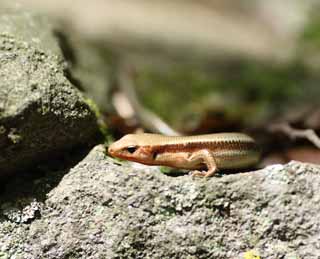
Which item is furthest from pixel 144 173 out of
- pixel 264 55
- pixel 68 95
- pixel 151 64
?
pixel 264 55

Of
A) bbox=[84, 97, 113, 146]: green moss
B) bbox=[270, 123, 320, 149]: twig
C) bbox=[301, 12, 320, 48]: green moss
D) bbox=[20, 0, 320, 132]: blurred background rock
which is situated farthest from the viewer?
bbox=[301, 12, 320, 48]: green moss

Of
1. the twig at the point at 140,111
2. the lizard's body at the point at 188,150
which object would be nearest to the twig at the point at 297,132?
the lizard's body at the point at 188,150

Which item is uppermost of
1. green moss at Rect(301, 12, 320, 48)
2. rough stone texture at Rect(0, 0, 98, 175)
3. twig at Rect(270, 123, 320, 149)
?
→ rough stone texture at Rect(0, 0, 98, 175)

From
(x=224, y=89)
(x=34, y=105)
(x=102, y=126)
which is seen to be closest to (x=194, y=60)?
(x=224, y=89)

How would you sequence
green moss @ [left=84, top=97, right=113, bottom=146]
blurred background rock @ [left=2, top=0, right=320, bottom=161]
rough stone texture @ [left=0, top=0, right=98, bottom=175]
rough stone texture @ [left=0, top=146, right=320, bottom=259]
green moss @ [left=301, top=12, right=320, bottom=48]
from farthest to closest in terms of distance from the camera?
green moss @ [left=301, top=12, right=320, bottom=48] → blurred background rock @ [left=2, top=0, right=320, bottom=161] → green moss @ [left=84, top=97, right=113, bottom=146] → rough stone texture @ [left=0, top=146, right=320, bottom=259] → rough stone texture @ [left=0, top=0, right=98, bottom=175]

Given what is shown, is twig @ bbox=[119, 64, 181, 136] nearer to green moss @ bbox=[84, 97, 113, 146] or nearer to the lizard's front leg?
green moss @ bbox=[84, 97, 113, 146]

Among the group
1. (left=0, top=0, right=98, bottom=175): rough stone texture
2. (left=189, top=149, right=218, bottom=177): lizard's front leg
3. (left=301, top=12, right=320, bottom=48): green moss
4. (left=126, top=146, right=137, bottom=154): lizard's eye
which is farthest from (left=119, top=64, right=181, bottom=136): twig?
(left=301, top=12, right=320, bottom=48): green moss

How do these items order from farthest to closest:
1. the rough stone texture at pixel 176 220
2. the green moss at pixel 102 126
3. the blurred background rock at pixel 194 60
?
the blurred background rock at pixel 194 60 → the green moss at pixel 102 126 → the rough stone texture at pixel 176 220

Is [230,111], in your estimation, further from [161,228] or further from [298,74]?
[161,228]

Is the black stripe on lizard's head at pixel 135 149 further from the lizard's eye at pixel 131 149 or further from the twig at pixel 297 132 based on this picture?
the twig at pixel 297 132
